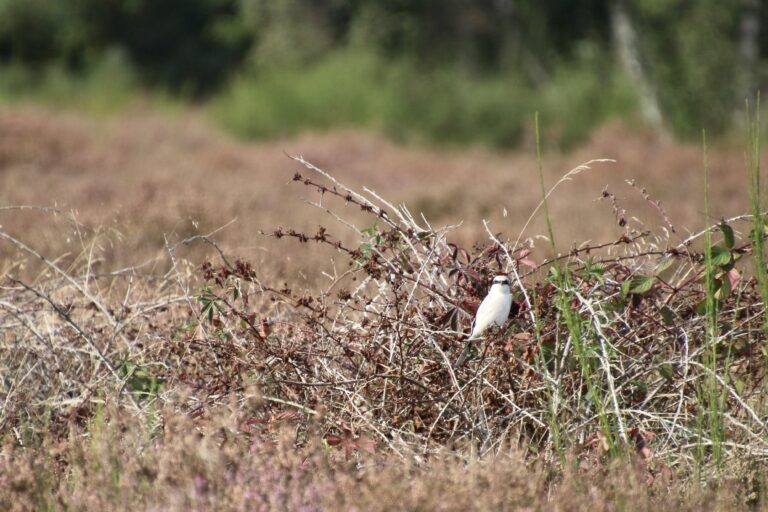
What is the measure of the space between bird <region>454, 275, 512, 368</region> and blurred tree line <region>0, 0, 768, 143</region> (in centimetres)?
1304

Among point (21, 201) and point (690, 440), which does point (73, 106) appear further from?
point (690, 440)

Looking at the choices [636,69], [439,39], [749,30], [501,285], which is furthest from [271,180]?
[439,39]

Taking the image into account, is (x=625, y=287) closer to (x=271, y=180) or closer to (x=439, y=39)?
(x=271, y=180)

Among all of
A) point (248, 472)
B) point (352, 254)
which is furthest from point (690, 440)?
point (248, 472)

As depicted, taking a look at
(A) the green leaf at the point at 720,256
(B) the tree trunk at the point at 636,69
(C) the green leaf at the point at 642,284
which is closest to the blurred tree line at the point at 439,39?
(B) the tree trunk at the point at 636,69

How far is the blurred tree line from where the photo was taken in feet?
53.6

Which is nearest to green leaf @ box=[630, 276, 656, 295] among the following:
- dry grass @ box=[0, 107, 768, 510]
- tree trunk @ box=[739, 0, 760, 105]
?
dry grass @ box=[0, 107, 768, 510]

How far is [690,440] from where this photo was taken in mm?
3014

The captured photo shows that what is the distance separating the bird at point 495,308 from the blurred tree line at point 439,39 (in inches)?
513

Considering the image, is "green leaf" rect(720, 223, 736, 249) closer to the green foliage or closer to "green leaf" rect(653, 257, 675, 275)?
"green leaf" rect(653, 257, 675, 275)

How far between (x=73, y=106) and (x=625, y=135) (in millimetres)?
9865

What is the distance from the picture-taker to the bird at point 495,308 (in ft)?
9.02

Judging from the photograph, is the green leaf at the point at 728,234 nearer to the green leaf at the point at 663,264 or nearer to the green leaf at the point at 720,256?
the green leaf at the point at 720,256

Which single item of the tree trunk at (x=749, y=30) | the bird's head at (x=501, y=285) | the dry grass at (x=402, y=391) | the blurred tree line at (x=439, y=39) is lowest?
the blurred tree line at (x=439, y=39)
